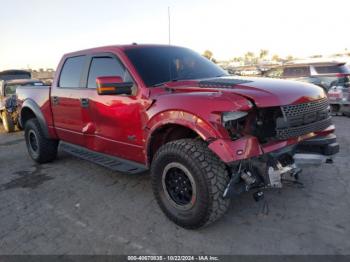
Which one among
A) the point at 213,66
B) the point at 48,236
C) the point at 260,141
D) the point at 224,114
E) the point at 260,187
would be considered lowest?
the point at 48,236

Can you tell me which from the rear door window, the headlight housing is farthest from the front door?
the rear door window

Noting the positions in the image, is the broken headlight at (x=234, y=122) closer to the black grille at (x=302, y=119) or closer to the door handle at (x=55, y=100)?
the black grille at (x=302, y=119)

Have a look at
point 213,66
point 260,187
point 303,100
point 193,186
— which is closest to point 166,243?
point 193,186

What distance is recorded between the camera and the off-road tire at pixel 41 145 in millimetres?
5688

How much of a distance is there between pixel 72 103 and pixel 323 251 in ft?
12.3

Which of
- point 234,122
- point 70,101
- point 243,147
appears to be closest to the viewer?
point 243,147

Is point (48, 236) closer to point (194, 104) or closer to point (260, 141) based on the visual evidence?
point (194, 104)

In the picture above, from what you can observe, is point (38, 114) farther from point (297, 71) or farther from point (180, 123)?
point (297, 71)

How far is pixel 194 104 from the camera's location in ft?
9.61

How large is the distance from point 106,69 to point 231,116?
213 centimetres

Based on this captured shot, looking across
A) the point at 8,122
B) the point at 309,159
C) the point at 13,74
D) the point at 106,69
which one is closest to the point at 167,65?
the point at 106,69

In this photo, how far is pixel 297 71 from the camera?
43.5 ft

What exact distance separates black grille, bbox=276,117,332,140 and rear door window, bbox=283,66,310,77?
1043cm

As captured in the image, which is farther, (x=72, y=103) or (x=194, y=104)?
(x=72, y=103)
